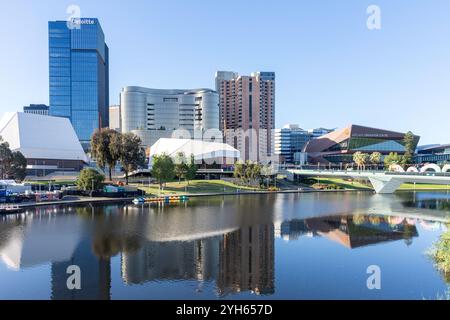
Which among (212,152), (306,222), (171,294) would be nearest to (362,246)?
(306,222)

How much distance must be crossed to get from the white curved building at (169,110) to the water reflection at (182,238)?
11905cm

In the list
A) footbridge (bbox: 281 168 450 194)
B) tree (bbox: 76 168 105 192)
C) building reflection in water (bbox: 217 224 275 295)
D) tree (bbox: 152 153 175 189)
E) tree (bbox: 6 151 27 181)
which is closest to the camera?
building reflection in water (bbox: 217 224 275 295)

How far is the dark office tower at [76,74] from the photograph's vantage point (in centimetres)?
16488

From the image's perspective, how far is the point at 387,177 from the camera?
83375 mm

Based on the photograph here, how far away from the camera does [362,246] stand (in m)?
30.0

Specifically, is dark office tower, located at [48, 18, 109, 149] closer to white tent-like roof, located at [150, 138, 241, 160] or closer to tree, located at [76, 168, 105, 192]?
white tent-like roof, located at [150, 138, 241, 160]

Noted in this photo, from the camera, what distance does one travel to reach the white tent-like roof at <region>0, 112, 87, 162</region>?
88.6 m

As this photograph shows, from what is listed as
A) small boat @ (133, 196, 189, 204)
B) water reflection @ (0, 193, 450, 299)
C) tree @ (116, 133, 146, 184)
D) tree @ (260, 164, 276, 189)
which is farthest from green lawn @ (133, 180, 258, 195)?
water reflection @ (0, 193, 450, 299)

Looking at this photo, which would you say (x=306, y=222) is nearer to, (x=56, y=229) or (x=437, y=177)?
(x=56, y=229)

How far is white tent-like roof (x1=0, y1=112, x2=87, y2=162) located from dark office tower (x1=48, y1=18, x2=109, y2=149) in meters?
67.0

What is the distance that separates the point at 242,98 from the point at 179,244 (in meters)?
156

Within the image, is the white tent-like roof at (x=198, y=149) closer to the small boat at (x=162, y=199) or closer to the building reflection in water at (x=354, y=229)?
the small boat at (x=162, y=199)

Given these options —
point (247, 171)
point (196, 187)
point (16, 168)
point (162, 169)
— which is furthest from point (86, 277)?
point (247, 171)

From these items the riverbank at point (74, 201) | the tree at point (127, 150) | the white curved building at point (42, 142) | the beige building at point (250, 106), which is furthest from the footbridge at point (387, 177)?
the white curved building at point (42, 142)
